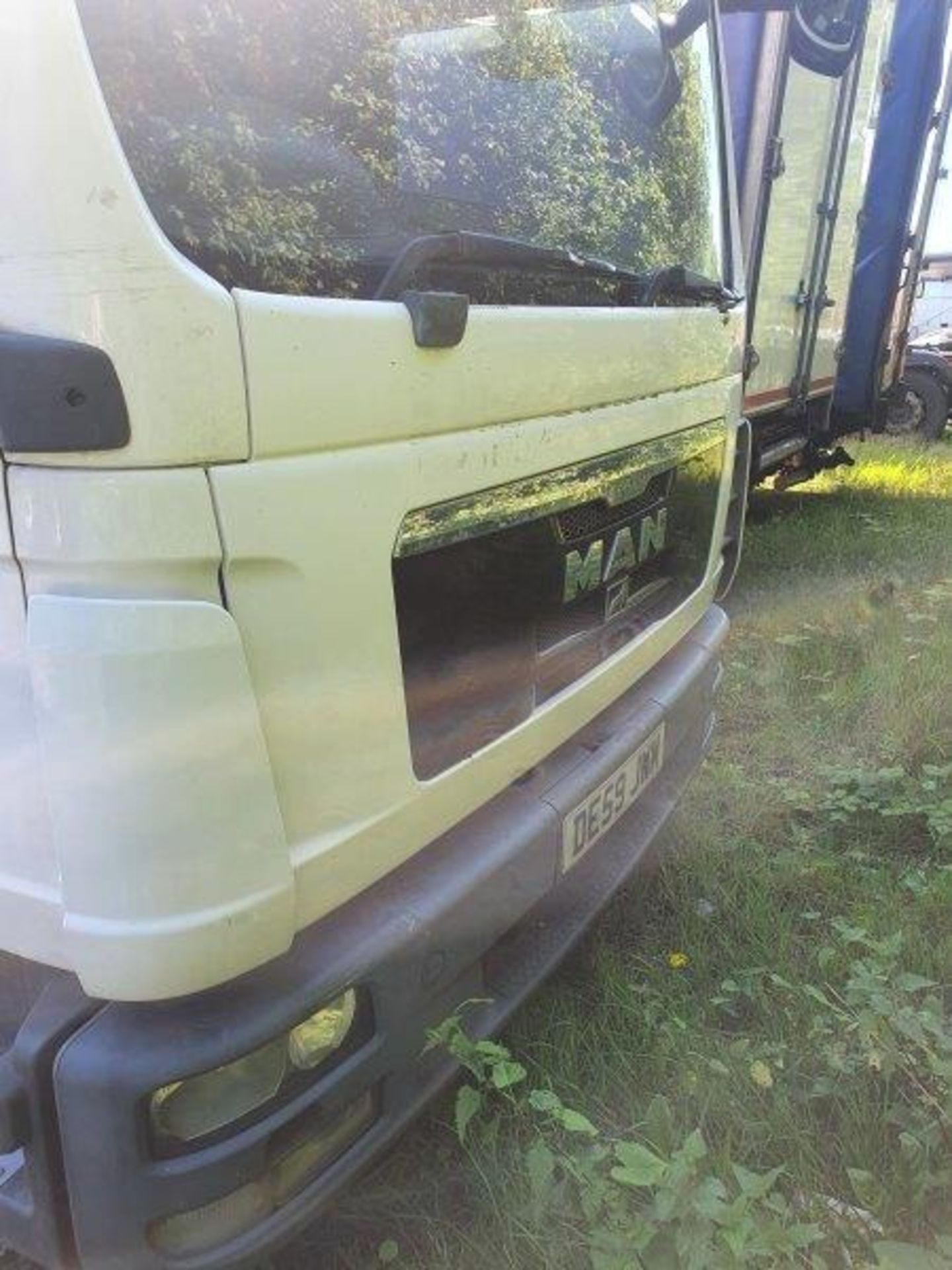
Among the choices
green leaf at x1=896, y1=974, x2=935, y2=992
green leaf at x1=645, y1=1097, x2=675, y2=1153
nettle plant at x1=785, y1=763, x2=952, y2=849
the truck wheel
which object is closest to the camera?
green leaf at x1=645, y1=1097, x2=675, y2=1153

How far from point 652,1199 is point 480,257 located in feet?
4.93

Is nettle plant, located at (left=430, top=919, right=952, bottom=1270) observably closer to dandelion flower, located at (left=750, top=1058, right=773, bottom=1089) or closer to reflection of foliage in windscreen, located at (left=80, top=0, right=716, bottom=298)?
dandelion flower, located at (left=750, top=1058, right=773, bottom=1089)

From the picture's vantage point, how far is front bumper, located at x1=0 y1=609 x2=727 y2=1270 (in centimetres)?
128

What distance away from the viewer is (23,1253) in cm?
138

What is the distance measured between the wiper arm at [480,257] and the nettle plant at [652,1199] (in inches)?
44.8

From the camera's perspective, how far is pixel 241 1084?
1.37 metres

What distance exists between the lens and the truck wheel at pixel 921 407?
1069 centimetres

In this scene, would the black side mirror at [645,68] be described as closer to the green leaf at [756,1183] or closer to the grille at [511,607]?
the grille at [511,607]

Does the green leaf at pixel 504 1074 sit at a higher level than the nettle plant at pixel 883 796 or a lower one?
higher

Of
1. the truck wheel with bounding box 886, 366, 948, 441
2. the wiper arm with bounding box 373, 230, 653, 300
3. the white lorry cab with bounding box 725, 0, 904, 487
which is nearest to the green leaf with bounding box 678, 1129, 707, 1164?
the wiper arm with bounding box 373, 230, 653, 300

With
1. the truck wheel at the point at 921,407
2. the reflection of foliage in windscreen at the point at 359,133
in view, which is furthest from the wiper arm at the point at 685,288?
the truck wheel at the point at 921,407

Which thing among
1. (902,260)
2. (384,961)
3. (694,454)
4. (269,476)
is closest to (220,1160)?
(384,961)

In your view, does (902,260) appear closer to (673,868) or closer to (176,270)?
(673,868)

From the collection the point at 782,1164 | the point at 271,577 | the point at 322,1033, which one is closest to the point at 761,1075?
the point at 782,1164
